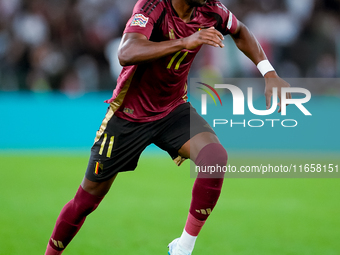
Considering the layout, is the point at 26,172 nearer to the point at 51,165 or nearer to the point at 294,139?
the point at 51,165

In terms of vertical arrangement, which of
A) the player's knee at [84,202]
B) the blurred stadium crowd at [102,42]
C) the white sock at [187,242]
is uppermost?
the blurred stadium crowd at [102,42]

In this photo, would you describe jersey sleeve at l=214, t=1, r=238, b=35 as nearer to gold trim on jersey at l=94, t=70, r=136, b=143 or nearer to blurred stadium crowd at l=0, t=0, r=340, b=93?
gold trim on jersey at l=94, t=70, r=136, b=143

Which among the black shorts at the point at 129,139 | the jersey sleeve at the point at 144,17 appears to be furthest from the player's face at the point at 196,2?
the black shorts at the point at 129,139

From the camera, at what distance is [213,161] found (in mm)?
3338

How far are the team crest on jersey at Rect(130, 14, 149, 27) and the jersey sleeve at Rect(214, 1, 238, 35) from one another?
729 millimetres

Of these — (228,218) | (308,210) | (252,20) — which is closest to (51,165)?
(228,218)

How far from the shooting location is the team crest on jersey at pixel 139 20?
3.11m

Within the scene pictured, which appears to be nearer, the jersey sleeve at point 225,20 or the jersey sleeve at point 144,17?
the jersey sleeve at point 144,17

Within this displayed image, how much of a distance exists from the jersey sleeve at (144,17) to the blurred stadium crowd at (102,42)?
270 inches

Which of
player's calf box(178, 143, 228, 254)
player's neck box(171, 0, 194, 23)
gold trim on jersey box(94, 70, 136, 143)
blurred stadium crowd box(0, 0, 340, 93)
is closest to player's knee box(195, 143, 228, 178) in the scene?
player's calf box(178, 143, 228, 254)

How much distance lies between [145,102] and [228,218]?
206cm

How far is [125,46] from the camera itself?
3016mm

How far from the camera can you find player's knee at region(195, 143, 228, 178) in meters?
3.34

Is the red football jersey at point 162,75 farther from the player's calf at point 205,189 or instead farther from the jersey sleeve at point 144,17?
the player's calf at point 205,189
